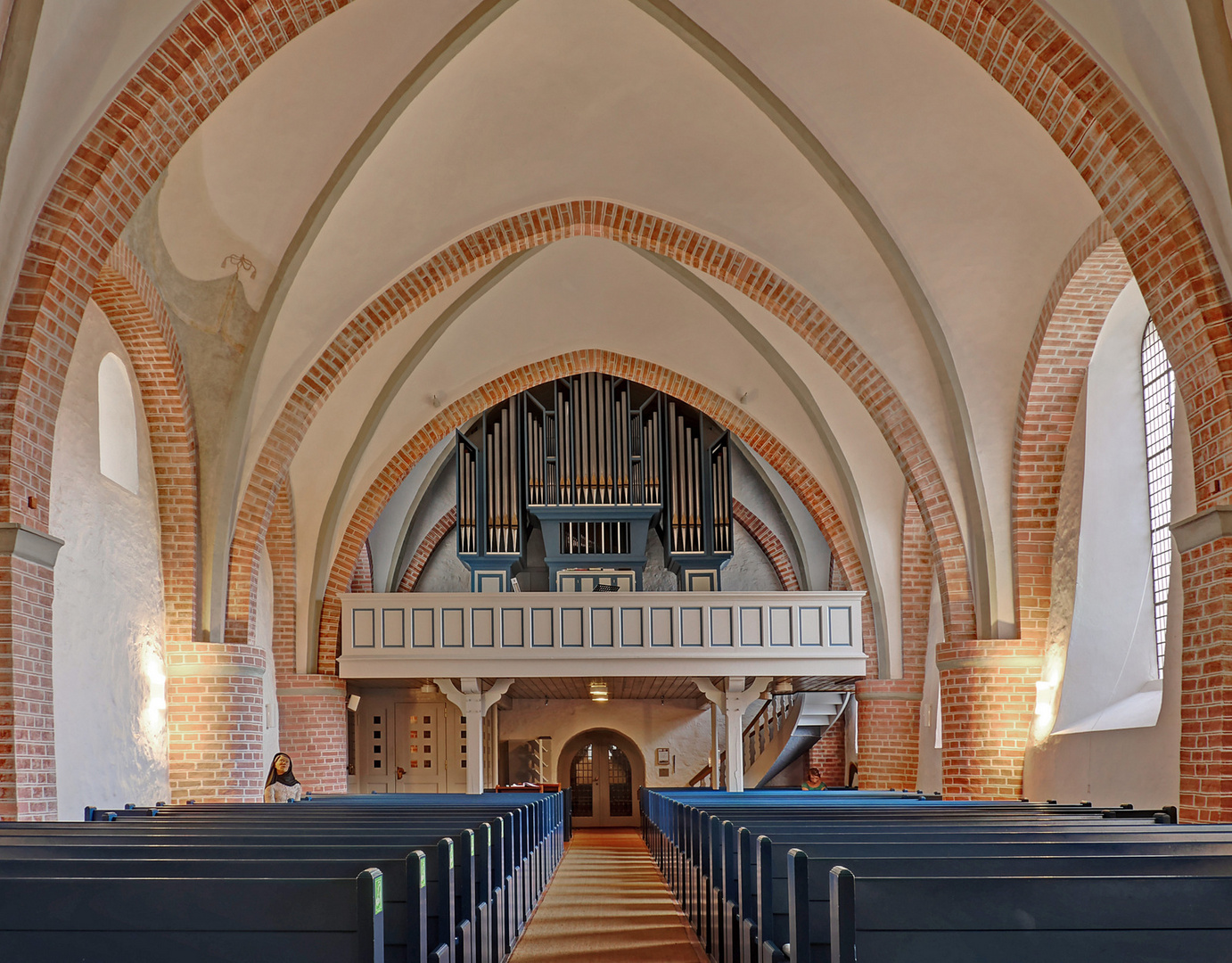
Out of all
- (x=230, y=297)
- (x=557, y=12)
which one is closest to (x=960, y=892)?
(x=557, y=12)

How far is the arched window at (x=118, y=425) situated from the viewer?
1090 centimetres

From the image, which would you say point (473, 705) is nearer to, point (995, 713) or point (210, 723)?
point (210, 723)

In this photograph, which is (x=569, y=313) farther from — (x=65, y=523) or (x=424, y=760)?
(x=424, y=760)

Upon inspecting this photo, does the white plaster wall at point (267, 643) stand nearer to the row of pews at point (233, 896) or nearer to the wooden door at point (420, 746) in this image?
the wooden door at point (420, 746)

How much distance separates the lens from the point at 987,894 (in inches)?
105

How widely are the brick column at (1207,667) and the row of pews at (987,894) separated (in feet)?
6.35

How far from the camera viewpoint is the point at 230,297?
432 inches

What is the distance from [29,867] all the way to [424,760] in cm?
1912

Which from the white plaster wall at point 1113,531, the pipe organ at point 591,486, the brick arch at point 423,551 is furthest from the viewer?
the brick arch at point 423,551

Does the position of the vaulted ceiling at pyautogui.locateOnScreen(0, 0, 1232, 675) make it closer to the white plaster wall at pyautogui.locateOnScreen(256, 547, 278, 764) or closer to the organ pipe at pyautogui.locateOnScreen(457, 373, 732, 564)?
the white plaster wall at pyautogui.locateOnScreen(256, 547, 278, 764)

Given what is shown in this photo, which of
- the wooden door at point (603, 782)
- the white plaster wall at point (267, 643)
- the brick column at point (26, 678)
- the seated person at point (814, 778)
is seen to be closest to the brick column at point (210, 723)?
the white plaster wall at point (267, 643)

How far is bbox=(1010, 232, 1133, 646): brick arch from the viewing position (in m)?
10.3

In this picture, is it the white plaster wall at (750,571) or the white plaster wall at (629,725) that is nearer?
the white plaster wall at (750,571)

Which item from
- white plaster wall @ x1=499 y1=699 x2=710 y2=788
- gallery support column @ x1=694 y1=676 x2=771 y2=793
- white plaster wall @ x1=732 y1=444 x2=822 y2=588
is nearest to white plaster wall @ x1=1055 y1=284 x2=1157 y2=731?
gallery support column @ x1=694 y1=676 x2=771 y2=793
